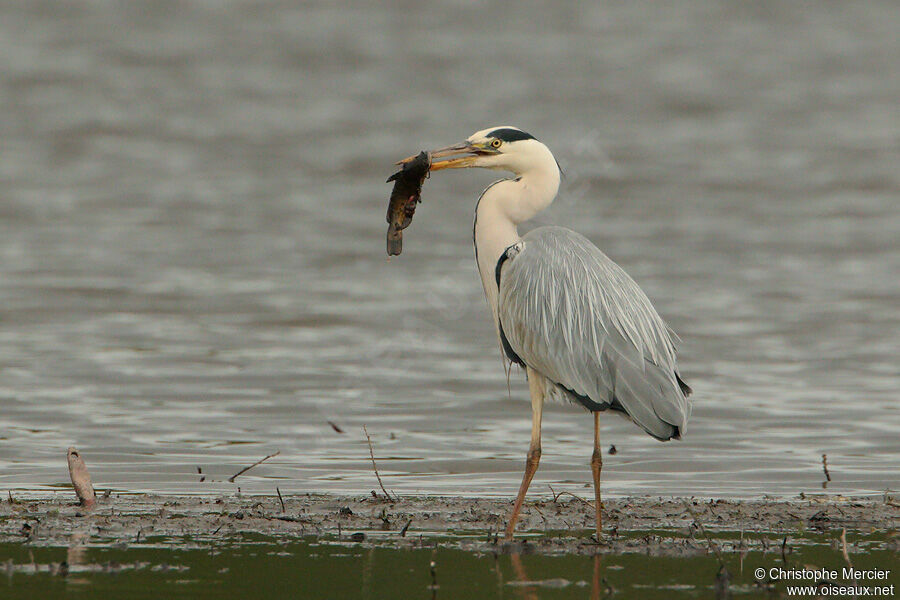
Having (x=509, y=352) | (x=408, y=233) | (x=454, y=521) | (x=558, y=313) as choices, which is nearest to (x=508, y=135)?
(x=558, y=313)

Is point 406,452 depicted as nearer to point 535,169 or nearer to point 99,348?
point 535,169

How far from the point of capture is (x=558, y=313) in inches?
301

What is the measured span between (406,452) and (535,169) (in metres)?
2.55

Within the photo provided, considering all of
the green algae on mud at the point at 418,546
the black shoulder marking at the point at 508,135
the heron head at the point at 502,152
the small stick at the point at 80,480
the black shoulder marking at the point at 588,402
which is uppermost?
the black shoulder marking at the point at 508,135

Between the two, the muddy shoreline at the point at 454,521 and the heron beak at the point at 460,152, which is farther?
the heron beak at the point at 460,152

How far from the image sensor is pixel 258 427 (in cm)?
1070

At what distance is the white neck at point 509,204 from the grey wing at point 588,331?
0.12m

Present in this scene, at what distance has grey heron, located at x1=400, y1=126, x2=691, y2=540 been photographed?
7.34 m

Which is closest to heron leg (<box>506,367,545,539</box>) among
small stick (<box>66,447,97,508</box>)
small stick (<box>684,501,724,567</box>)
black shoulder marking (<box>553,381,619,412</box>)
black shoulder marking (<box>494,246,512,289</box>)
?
black shoulder marking (<box>553,381,619,412</box>)

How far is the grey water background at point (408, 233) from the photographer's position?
401 inches

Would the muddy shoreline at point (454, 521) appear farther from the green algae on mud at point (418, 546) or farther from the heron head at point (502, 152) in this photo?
the heron head at point (502, 152)

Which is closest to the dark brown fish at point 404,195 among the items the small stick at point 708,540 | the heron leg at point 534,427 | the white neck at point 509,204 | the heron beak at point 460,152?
the heron beak at point 460,152

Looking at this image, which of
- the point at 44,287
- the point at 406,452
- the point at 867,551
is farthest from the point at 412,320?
the point at 867,551

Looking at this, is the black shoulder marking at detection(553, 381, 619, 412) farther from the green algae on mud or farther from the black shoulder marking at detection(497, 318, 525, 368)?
the green algae on mud
